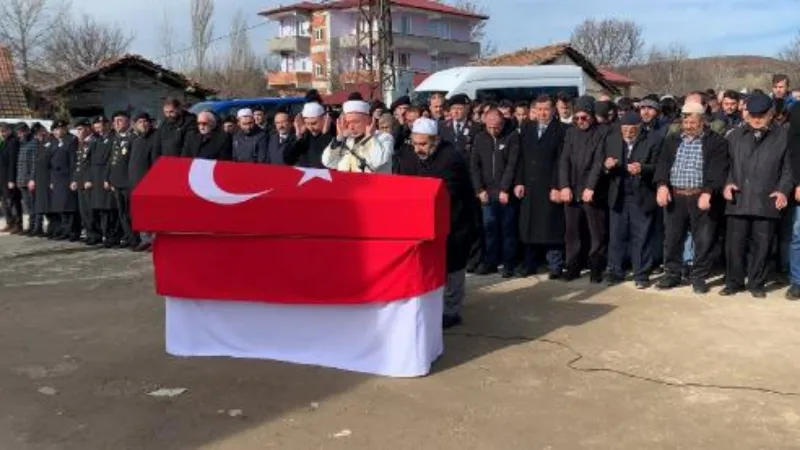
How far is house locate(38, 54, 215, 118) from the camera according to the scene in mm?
29766

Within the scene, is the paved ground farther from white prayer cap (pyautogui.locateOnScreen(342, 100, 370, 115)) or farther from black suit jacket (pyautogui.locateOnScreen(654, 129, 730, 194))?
white prayer cap (pyautogui.locateOnScreen(342, 100, 370, 115))

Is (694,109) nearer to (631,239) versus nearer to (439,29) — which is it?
(631,239)

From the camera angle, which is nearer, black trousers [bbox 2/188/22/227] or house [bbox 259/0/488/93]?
black trousers [bbox 2/188/22/227]

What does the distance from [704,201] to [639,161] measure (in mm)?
752

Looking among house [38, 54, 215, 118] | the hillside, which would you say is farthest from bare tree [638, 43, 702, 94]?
house [38, 54, 215, 118]

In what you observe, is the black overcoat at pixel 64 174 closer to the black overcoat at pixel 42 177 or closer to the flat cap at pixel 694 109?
the black overcoat at pixel 42 177

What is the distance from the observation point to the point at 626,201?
8.16m

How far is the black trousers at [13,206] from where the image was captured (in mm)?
14141

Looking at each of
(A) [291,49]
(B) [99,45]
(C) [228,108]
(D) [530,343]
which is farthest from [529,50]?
(A) [291,49]

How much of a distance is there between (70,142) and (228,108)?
9.58 metres

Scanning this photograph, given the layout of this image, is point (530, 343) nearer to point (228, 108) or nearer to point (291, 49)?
→ point (228, 108)

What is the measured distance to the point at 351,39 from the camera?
223ft

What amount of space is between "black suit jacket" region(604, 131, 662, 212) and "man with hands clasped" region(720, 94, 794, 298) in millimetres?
688

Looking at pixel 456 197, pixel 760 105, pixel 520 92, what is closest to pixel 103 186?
pixel 456 197
